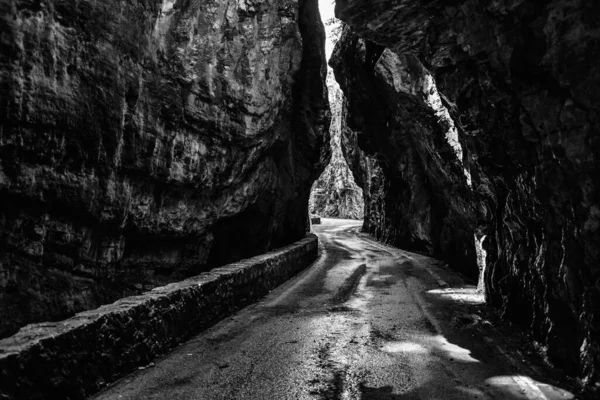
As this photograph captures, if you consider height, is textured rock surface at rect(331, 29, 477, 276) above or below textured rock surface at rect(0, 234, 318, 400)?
above

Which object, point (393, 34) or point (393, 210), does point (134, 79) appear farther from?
point (393, 210)

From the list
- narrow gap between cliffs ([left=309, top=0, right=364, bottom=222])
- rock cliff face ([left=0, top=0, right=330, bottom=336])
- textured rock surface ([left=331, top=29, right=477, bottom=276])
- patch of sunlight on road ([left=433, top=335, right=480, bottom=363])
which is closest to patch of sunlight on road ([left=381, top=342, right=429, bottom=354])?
patch of sunlight on road ([left=433, top=335, right=480, bottom=363])

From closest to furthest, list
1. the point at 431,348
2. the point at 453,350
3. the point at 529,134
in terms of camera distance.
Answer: the point at 529,134 < the point at 453,350 < the point at 431,348

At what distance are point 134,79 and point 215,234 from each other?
6.27 m

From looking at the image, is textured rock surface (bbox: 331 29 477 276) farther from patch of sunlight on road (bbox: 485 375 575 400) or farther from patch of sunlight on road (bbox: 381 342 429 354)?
patch of sunlight on road (bbox: 485 375 575 400)

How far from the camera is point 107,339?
5.82m

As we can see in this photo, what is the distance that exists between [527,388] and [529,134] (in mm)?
3833

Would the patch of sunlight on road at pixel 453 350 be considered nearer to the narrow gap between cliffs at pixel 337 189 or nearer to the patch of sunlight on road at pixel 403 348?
→ the patch of sunlight on road at pixel 403 348

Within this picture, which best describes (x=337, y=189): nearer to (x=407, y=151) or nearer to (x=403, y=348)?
(x=407, y=151)

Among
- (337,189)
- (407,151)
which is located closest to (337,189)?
(337,189)

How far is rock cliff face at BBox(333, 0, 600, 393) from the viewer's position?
17.9 ft

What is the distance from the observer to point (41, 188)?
7555 millimetres

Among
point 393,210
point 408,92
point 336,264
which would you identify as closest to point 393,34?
point 408,92

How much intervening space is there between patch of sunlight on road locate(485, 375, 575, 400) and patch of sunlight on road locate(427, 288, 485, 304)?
216 inches
